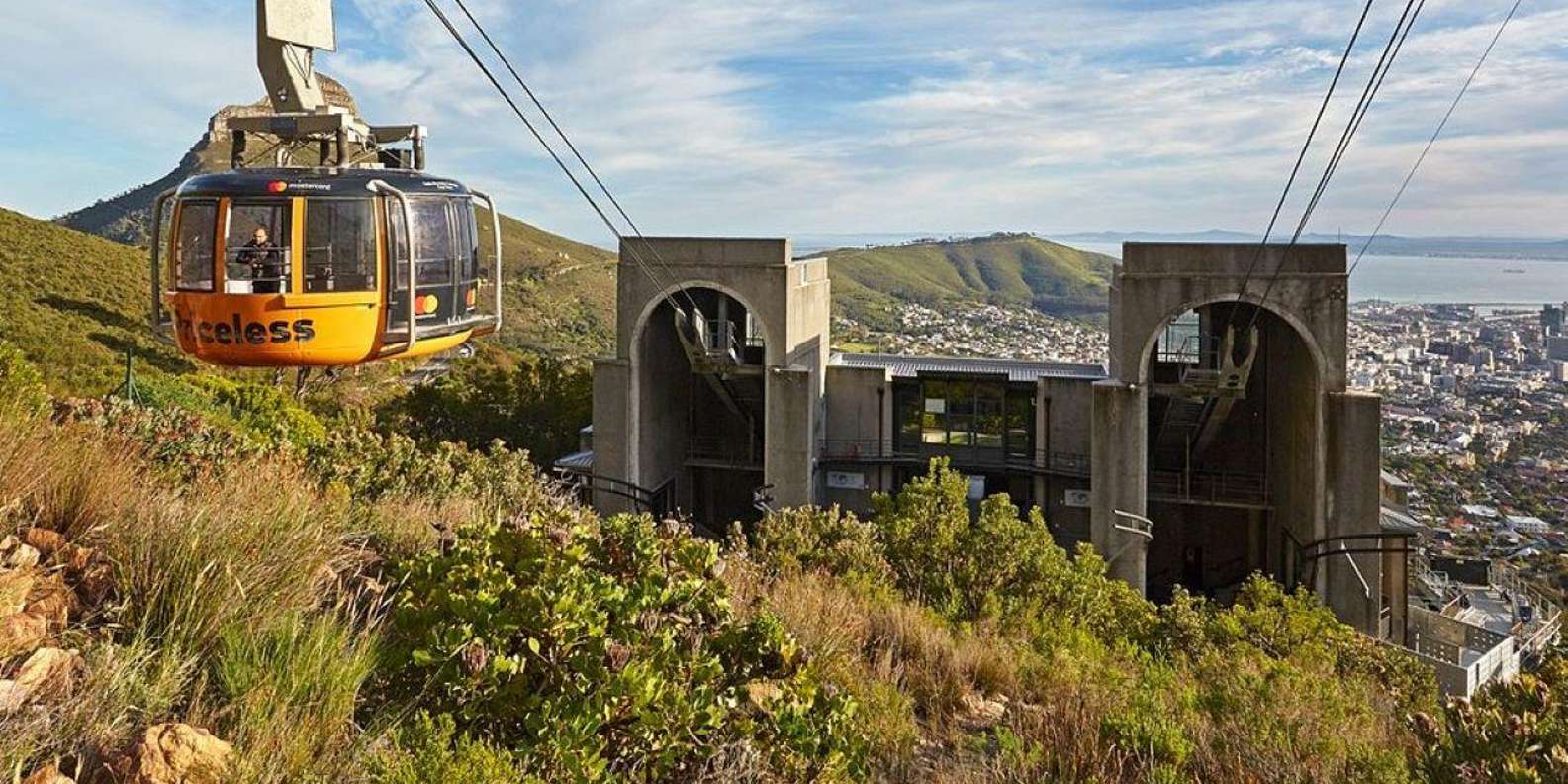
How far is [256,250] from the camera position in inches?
292

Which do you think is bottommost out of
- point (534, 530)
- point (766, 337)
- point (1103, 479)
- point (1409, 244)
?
point (1103, 479)

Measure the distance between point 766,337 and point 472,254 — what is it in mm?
16680

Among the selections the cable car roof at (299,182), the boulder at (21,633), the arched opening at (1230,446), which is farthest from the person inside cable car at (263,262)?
the arched opening at (1230,446)

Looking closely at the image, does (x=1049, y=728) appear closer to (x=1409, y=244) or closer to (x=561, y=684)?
(x=561, y=684)

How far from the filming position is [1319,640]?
41.5 ft

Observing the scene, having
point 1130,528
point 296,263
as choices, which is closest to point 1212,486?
point 1130,528

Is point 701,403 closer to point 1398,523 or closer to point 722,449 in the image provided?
point 722,449

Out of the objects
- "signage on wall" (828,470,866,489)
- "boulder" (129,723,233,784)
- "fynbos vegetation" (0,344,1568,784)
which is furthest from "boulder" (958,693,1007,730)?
"signage on wall" (828,470,866,489)

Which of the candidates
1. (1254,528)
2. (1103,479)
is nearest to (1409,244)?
(1254,528)

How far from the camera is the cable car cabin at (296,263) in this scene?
24.0 ft

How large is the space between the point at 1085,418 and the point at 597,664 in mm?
24368

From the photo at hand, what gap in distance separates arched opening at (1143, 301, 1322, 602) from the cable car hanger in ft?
61.8

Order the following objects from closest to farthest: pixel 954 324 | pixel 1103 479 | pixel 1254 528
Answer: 1. pixel 1103 479
2. pixel 1254 528
3. pixel 954 324

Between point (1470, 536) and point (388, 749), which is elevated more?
point (388, 749)
